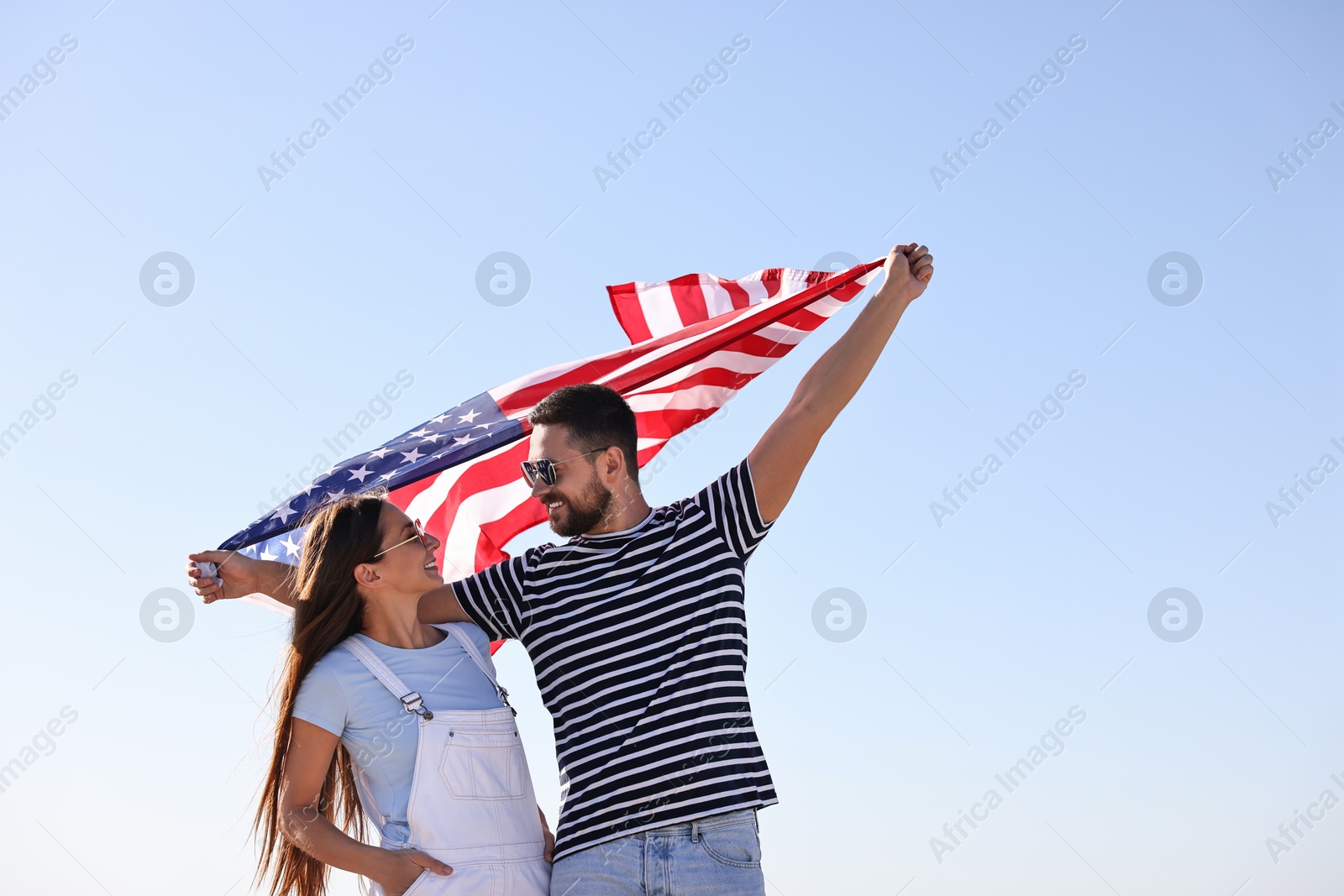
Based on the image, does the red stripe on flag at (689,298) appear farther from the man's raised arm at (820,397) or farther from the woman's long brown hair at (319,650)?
the woman's long brown hair at (319,650)

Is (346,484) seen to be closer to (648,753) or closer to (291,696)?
(291,696)

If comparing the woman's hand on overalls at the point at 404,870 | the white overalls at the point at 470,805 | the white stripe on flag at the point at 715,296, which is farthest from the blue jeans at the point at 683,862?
the white stripe on flag at the point at 715,296

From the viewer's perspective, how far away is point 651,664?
4.20 m

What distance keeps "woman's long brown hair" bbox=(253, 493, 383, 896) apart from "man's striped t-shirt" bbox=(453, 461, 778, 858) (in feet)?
2.55

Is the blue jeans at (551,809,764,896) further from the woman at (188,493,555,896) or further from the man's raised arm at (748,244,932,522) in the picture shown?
the man's raised arm at (748,244,932,522)

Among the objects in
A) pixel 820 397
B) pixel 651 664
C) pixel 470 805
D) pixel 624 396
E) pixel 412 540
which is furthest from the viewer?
pixel 624 396

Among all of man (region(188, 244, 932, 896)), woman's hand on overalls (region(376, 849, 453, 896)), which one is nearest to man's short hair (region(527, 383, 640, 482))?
man (region(188, 244, 932, 896))

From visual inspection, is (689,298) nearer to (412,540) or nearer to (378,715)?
(412,540)

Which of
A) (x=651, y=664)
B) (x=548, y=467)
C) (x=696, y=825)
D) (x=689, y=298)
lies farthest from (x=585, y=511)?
(x=689, y=298)

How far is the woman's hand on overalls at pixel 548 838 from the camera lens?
455cm

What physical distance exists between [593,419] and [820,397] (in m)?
0.96

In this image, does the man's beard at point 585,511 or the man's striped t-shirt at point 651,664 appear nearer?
the man's striped t-shirt at point 651,664

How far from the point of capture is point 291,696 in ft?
15.2

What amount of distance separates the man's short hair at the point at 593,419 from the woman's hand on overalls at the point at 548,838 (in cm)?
147
